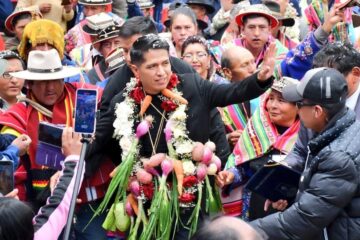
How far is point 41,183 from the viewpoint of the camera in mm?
6371

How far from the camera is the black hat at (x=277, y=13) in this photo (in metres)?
9.45

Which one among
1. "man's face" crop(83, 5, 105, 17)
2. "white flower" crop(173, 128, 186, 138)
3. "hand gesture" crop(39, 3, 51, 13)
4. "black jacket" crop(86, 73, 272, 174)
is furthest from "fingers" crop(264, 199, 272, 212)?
"hand gesture" crop(39, 3, 51, 13)

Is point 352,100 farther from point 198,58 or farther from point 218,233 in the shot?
point 218,233

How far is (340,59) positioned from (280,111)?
2.35 feet

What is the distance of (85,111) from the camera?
500 cm

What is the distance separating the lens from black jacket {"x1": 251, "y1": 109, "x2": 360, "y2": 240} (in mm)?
5023

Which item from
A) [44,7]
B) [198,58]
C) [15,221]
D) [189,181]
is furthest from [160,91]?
[44,7]

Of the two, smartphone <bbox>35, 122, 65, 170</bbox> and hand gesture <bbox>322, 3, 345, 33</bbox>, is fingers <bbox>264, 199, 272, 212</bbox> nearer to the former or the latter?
smartphone <bbox>35, 122, 65, 170</bbox>

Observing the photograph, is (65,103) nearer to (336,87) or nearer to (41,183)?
(41,183)

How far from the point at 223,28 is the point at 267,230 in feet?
18.8

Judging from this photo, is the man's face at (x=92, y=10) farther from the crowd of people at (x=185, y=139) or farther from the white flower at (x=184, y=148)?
the white flower at (x=184, y=148)

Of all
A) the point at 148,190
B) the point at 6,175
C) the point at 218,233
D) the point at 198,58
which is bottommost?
the point at 148,190

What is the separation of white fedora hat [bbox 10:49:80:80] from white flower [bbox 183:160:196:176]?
4.05 feet

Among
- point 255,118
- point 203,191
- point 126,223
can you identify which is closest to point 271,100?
point 255,118
